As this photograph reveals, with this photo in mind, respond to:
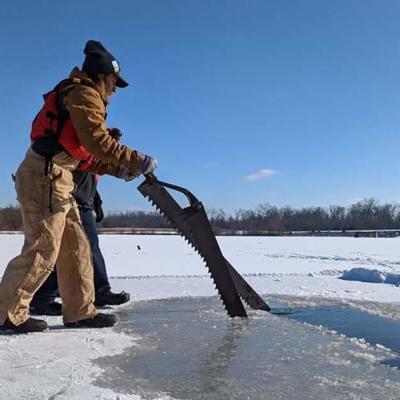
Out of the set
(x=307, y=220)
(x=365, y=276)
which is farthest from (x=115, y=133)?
(x=307, y=220)

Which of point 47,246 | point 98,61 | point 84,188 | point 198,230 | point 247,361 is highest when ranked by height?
point 98,61

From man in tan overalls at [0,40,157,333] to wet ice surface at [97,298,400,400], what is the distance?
1.69 ft

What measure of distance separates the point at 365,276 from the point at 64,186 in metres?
4.62

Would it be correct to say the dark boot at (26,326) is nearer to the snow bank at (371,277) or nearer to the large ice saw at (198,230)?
the large ice saw at (198,230)

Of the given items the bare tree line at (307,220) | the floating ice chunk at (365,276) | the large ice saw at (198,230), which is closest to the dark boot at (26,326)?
the large ice saw at (198,230)

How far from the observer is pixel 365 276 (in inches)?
275

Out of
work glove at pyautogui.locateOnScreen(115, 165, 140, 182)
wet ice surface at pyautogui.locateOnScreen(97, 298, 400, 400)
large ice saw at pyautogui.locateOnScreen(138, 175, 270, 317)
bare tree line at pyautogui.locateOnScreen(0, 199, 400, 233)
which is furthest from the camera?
bare tree line at pyautogui.locateOnScreen(0, 199, 400, 233)

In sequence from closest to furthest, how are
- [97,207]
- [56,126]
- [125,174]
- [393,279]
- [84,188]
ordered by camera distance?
[56,126] < [125,174] < [84,188] < [97,207] < [393,279]

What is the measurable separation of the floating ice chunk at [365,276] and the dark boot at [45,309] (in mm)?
4060

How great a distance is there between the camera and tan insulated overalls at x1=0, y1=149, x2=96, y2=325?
11.1 ft

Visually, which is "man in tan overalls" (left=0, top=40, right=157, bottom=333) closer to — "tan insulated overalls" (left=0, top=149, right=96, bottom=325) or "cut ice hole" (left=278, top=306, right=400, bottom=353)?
"tan insulated overalls" (left=0, top=149, right=96, bottom=325)

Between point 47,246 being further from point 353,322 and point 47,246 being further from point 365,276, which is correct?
point 365,276

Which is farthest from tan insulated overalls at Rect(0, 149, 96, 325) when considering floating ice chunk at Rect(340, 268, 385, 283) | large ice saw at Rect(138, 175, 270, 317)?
floating ice chunk at Rect(340, 268, 385, 283)

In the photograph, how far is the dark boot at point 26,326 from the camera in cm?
338
